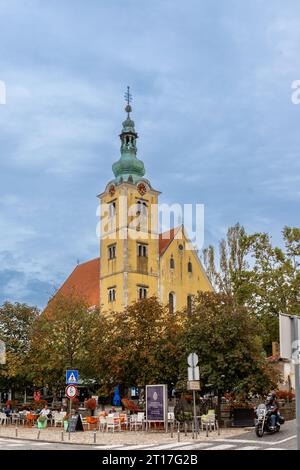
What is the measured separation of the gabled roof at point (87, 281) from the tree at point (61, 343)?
72.9ft

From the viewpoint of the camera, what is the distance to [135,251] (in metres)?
64.6

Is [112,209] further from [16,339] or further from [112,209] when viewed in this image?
[16,339]

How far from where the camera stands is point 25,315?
151ft

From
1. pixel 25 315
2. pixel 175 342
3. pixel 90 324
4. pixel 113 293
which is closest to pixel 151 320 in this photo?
pixel 175 342

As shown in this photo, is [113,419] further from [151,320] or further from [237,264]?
[237,264]

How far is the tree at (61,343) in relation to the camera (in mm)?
41000

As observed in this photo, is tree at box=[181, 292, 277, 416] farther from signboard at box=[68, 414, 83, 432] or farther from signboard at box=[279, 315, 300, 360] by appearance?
signboard at box=[279, 315, 300, 360]

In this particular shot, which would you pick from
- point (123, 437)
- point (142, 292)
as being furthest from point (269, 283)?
point (123, 437)

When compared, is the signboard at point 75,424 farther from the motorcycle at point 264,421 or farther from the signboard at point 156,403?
the motorcycle at point 264,421

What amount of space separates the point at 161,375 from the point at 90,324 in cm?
1100

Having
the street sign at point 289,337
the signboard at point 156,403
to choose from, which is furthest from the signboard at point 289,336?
the signboard at point 156,403

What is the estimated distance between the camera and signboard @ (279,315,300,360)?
10.4m

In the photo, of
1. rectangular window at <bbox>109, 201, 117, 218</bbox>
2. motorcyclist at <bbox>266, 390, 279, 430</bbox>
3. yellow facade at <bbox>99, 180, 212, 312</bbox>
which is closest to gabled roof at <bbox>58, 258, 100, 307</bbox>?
yellow facade at <bbox>99, 180, 212, 312</bbox>

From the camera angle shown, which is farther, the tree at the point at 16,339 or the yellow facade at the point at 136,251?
the yellow facade at the point at 136,251
